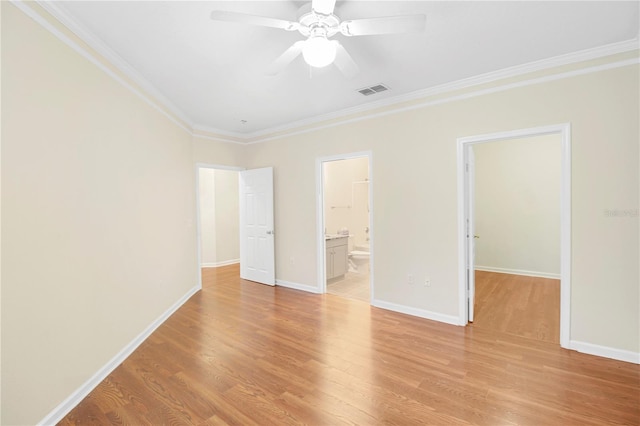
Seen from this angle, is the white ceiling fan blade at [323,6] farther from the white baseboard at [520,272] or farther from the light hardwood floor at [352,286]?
the white baseboard at [520,272]

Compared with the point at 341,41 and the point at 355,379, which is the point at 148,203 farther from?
the point at 355,379

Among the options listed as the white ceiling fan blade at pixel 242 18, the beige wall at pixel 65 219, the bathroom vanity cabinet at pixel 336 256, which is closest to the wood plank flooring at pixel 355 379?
the beige wall at pixel 65 219

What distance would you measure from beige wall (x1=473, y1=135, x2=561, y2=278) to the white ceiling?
340 centimetres

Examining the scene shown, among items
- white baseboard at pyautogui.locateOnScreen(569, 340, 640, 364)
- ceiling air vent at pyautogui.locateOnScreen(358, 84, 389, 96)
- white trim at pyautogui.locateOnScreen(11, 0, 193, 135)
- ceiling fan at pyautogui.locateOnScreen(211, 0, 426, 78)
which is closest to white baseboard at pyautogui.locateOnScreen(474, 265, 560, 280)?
white baseboard at pyautogui.locateOnScreen(569, 340, 640, 364)

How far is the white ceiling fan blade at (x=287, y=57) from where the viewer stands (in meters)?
2.04

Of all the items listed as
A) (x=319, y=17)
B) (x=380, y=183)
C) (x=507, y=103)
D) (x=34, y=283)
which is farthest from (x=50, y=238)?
(x=507, y=103)

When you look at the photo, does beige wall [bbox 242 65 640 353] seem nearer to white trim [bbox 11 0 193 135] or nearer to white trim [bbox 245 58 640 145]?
white trim [bbox 245 58 640 145]

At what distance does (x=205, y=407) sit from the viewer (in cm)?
207

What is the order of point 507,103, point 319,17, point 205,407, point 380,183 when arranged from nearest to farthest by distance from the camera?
point 319,17
point 205,407
point 507,103
point 380,183

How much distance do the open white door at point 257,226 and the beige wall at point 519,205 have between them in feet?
14.0

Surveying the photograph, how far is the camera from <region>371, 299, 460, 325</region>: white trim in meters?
3.46

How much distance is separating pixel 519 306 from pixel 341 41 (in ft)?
13.0

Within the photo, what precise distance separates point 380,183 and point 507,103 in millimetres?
1619

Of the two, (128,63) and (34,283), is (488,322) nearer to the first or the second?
(34,283)
